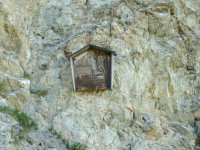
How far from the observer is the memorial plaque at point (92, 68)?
24.5 feet

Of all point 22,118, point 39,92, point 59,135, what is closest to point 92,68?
point 39,92

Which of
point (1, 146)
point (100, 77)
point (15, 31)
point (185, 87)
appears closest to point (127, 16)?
point (100, 77)

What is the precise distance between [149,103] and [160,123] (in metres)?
1.18

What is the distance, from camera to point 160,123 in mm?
7938

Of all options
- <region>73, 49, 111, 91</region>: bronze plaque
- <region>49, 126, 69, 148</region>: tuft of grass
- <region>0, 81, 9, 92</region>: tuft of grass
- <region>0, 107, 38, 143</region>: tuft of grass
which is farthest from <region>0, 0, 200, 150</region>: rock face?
<region>73, 49, 111, 91</region>: bronze plaque

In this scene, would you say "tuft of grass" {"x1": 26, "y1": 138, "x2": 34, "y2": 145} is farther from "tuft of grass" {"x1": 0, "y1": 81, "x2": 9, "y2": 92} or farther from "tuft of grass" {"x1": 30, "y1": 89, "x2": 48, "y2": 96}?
"tuft of grass" {"x1": 30, "y1": 89, "x2": 48, "y2": 96}

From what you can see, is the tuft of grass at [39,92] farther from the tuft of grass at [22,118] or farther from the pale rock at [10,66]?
the tuft of grass at [22,118]

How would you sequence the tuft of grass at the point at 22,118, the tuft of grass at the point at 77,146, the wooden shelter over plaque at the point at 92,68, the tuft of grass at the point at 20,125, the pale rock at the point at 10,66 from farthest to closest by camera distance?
1. the wooden shelter over plaque at the point at 92,68
2. the pale rock at the point at 10,66
3. the tuft of grass at the point at 77,146
4. the tuft of grass at the point at 22,118
5. the tuft of grass at the point at 20,125

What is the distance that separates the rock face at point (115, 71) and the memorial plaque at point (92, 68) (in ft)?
1.72

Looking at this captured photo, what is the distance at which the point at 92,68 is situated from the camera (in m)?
7.61

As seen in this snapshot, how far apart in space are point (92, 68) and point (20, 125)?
11.9 ft

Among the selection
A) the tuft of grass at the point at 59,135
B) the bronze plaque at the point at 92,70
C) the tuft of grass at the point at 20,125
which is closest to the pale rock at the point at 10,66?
the tuft of grass at the point at 20,125

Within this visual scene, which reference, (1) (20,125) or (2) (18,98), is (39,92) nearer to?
(2) (18,98)

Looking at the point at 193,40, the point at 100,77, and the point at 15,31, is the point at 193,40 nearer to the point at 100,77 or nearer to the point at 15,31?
the point at 100,77
